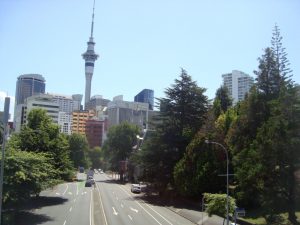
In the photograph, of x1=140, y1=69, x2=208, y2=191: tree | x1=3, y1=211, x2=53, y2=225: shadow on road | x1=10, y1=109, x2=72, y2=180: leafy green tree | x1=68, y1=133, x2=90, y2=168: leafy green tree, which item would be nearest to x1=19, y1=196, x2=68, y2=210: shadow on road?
x1=10, y1=109, x2=72, y2=180: leafy green tree

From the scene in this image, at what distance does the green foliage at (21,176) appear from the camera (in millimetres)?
37594

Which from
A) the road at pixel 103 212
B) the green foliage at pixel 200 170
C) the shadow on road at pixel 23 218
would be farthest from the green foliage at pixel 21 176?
the green foliage at pixel 200 170

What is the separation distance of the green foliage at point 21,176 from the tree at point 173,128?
956 inches

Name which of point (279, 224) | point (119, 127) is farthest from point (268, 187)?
point (119, 127)

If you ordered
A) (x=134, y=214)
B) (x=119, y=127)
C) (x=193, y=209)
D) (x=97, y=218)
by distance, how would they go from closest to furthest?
(x=97, y=218) < (x=134, y=214) < (x=193, y=209) < (x=119, y=127)

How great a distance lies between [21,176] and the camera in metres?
37.0

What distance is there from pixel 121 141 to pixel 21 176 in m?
77.3

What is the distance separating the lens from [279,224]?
132 feet

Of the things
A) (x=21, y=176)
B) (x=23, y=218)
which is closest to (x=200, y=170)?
(x=23, y=218)

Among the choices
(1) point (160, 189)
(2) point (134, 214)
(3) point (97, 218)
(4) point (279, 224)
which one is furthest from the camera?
(1) point (160, 189)

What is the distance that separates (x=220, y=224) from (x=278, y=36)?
26.8 meters

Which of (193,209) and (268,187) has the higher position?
(268,187)

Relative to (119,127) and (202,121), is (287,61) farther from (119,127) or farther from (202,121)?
(119,127)

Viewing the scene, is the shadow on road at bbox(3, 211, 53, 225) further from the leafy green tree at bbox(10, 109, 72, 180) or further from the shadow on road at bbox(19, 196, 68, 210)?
the leafy green tree at bbox(10, 109, 72, 180)
